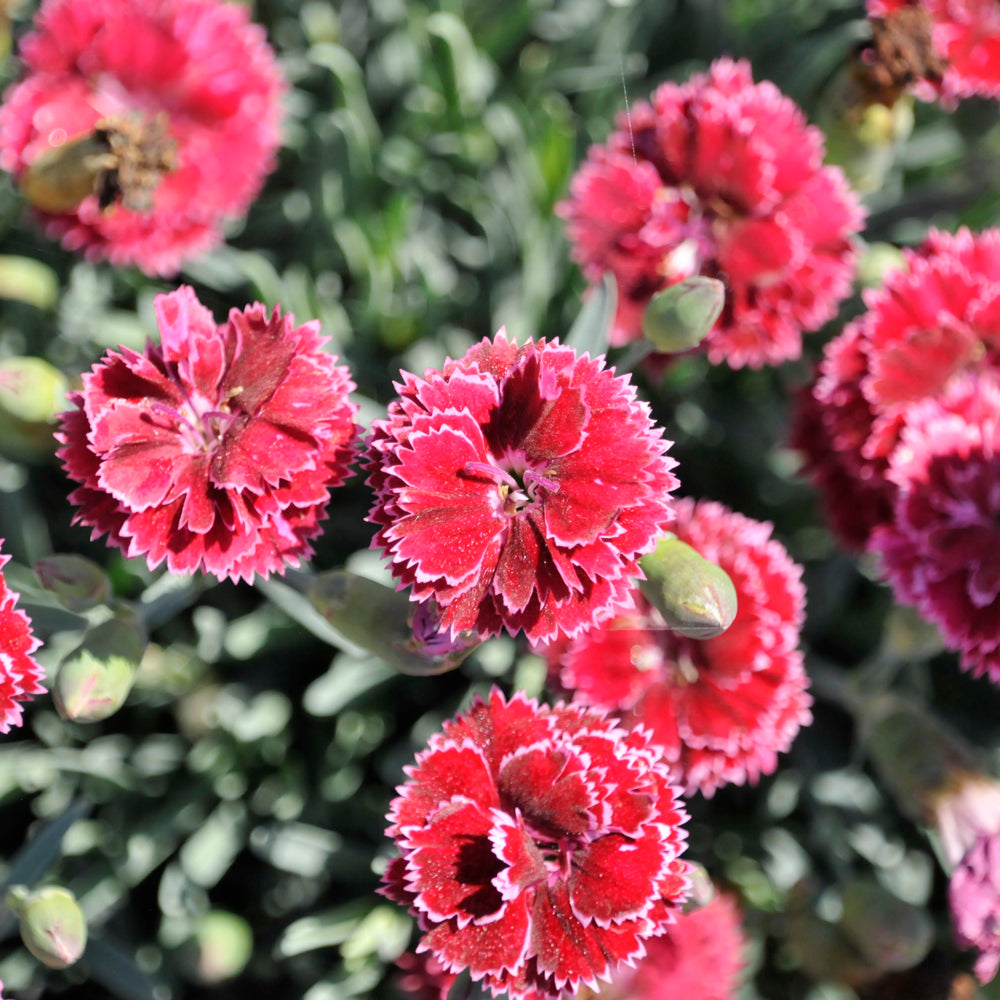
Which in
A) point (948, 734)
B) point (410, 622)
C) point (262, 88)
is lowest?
point (948, 734)

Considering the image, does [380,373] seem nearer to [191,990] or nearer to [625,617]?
[625,617]

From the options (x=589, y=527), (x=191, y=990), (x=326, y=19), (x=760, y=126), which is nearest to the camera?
(x=589, y=527)

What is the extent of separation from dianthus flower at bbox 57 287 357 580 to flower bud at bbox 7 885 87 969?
410 millimetres

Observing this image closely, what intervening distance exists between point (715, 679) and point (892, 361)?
1.71ft

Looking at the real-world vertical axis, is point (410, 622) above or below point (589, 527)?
below

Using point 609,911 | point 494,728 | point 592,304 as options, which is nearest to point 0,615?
point 494,728

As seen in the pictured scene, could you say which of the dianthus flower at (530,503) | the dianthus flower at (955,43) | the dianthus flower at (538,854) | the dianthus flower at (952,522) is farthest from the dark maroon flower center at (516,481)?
the dianthus flower at (955,43)

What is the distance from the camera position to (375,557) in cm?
147

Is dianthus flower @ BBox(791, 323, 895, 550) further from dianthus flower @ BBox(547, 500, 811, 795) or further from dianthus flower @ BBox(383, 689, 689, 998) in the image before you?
dianthus flower @ BBox(383, 689, 689, 998)

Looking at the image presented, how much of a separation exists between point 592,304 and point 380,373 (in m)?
0.55

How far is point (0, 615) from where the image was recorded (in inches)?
39.0

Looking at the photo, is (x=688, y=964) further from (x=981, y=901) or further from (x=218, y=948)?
(x=218, y=948)

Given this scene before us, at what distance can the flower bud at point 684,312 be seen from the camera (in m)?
1.07

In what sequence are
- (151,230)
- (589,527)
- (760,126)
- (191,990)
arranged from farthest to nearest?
(191,990)
(151,230)
(760,126)
(589,527)
